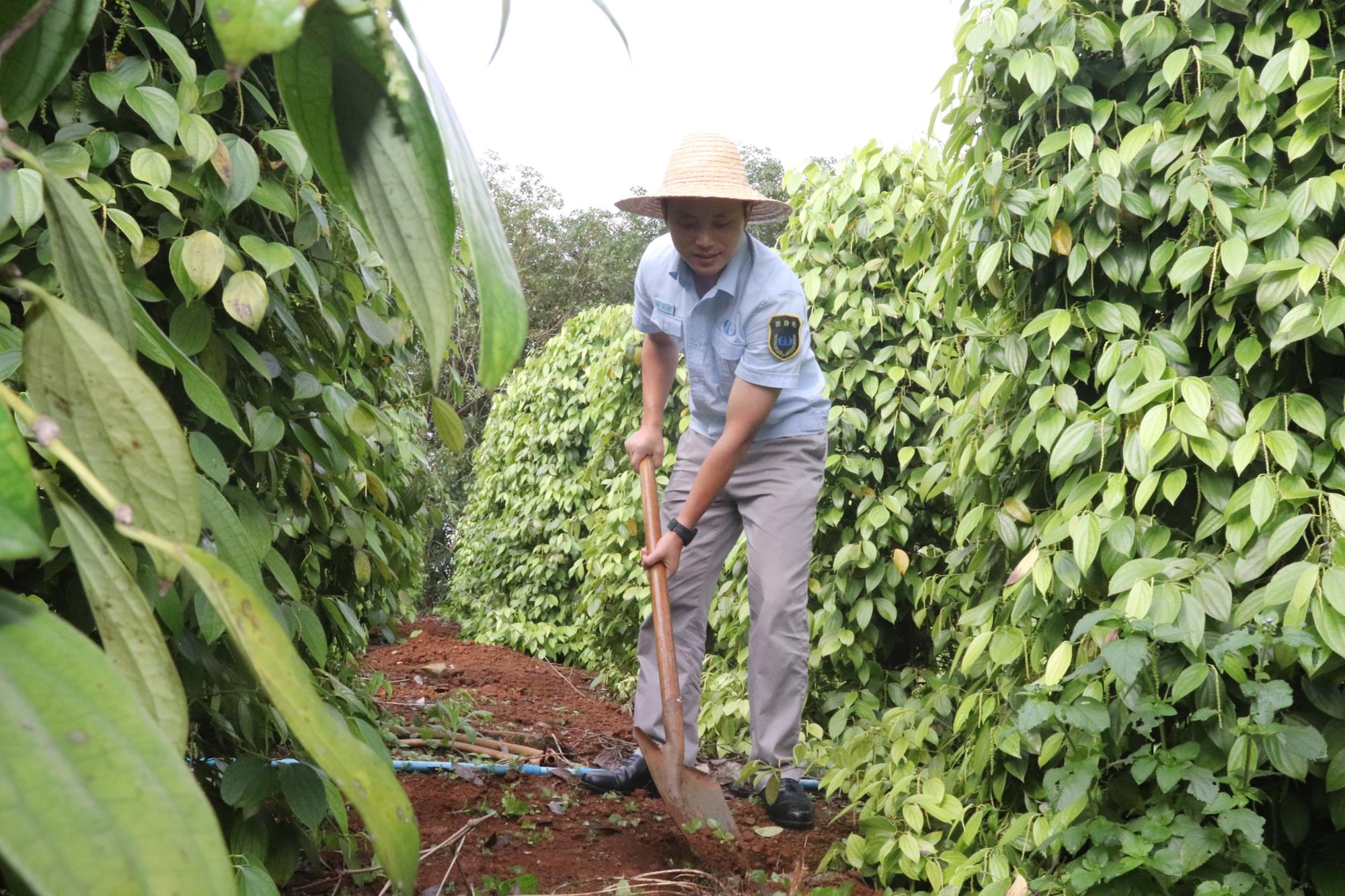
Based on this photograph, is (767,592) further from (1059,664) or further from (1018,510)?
(1059,664)

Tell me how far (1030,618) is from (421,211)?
204cm

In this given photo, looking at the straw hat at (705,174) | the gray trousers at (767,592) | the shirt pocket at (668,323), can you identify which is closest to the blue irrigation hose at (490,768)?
the gray trousers at (767,592)

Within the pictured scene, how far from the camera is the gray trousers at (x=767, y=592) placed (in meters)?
2.84

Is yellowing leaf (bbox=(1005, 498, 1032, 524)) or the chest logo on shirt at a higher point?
the chest logo on shirt

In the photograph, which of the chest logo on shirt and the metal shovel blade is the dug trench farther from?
the chest logo on shirt

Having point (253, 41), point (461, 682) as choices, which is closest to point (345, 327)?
point (253, 41)

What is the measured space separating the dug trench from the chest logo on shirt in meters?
1.17

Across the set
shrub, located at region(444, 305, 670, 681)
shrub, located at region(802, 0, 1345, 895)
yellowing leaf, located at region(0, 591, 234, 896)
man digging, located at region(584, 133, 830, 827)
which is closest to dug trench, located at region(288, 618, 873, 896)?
man digging, located at region(584, 133, 830, 827)

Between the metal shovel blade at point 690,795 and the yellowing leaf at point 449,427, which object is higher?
the yellowing leaf at point 449,427

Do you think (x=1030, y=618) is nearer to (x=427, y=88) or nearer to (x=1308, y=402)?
(x=1308, y=402)

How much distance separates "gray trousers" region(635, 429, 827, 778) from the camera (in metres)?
2.84

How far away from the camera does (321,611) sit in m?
2.17

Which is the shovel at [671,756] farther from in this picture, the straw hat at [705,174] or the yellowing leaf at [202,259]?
the yellowing leaf at [202,259]

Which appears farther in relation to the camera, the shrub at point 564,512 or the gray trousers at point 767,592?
the shrub at point 564,512
